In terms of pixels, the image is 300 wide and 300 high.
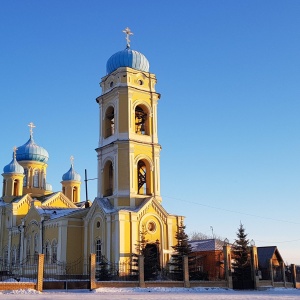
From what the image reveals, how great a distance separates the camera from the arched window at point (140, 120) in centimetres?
3031

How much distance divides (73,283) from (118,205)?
7.14m

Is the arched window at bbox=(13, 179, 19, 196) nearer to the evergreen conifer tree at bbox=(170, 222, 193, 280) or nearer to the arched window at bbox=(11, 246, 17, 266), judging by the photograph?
the arched window at bbox=(11, 246, 17, 266)

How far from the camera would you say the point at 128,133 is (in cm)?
2870

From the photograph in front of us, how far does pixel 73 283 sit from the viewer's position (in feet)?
69.4

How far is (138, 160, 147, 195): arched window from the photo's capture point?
29594 mm

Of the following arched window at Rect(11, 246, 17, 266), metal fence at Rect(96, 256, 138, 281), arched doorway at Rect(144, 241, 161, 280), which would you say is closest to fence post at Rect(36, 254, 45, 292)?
metal fence at Rect(96, 256, 138, 281)

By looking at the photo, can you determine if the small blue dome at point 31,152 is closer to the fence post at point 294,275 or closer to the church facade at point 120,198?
the church facade at point 120,198

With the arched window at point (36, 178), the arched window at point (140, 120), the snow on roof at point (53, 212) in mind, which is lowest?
the snow on roof at point (53, 212)

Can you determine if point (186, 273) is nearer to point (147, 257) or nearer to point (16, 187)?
point (147, 257)

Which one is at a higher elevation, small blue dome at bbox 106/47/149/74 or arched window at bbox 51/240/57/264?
small blue dome at bbox 106/47/149/74

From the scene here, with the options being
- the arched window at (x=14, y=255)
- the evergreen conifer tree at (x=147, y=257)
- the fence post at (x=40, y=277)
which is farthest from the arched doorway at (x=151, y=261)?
the arched window at (x=14, y=255)

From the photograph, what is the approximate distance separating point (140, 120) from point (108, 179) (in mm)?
4350

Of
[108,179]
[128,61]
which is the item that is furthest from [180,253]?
[128,61]

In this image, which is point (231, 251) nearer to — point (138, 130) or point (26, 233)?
point (138, 130)
